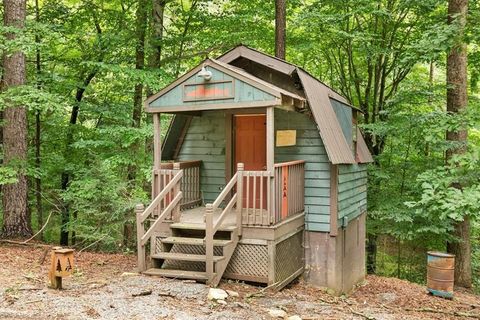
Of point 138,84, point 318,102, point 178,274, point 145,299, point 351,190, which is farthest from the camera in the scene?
point 138,84

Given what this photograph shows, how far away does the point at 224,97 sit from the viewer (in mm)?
7117

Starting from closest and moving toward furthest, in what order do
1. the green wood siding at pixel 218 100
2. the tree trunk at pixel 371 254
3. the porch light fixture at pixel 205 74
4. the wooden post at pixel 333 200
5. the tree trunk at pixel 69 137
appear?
the green wood siding at pixel 218 100
the porch light fixture at pixel 205 74
the wooden post at pixel 333 200
the tree trunk at pixel 69 137
the tree trunk at pixel 371 254

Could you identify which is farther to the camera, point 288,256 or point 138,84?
point 138,84

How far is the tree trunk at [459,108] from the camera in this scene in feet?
31.5

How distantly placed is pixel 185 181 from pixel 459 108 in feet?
22.9

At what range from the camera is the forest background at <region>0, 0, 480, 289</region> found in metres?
10.6

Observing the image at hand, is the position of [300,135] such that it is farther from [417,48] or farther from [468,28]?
[468,28]

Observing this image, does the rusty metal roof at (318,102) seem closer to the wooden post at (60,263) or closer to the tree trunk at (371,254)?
the wooden post at (60,263)

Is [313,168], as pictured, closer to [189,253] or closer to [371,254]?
[189,253]

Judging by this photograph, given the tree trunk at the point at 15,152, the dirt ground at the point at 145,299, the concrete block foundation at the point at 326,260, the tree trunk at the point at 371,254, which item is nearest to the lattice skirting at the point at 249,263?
the dirt ground at the point at 145,299

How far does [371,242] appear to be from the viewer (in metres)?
15.0

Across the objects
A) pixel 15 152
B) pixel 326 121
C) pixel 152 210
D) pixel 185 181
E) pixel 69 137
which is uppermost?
pixel 326 121

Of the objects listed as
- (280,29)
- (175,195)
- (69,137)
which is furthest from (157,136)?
(69,137)

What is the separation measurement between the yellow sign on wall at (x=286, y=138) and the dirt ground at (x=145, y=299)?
290 centimetres
